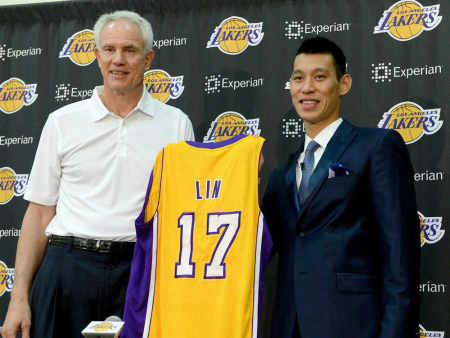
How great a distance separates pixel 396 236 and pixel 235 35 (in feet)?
6.39

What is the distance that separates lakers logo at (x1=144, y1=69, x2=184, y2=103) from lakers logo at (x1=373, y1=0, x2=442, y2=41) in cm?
125

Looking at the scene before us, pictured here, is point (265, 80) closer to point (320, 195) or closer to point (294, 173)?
point (294, 173)

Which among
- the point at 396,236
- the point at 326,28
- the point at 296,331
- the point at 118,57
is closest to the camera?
the point at 396,236

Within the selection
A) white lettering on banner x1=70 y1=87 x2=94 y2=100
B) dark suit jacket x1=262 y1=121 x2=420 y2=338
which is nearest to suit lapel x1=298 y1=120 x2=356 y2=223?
dark suit jacket x1=262 y1=121 x2=420 y2=338

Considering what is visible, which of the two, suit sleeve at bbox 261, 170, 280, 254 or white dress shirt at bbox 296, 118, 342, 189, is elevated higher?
white dress shirt at bbox 296, 118, 342, 189

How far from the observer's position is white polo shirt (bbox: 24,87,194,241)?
2.42 meters

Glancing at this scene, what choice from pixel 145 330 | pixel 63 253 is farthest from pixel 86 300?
pixel 145 330

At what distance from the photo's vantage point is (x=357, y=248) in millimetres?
1960

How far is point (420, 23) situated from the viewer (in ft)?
10.4

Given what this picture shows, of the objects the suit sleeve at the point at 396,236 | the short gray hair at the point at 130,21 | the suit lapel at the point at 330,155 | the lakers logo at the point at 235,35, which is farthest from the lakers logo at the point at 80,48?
the suit sleeve at the point at 396,236

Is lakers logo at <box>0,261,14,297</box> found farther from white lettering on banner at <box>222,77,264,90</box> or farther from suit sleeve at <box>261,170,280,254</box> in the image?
suit sleeve at <box>261,170,280,254</box>

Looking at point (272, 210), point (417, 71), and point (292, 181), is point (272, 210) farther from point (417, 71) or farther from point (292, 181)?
point (417, 71)

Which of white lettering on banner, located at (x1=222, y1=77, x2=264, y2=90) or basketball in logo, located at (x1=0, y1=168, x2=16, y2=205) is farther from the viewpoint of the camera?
basketball in logo, located at (x1=0, y1=168, x2=16, y2=205)

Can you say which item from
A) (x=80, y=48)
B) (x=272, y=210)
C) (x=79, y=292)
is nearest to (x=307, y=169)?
(x=272, y=210)
